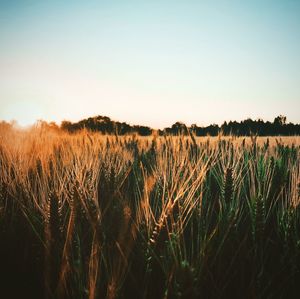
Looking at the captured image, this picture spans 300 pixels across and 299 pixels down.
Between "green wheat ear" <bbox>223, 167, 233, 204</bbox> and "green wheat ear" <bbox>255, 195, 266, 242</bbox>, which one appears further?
"green wheat ear" <bbox>223, 167, 233, 204</bbox>

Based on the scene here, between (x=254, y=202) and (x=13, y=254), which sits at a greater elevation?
(x=254, y=202)

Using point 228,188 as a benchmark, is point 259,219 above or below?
below

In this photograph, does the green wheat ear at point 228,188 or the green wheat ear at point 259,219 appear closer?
the green wheat ear at point 259,219

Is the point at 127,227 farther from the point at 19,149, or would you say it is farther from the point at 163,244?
the point at 19,149

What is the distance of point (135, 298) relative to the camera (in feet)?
3.63

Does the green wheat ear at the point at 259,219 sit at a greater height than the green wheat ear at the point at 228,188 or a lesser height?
lesser

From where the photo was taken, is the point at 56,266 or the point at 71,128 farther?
the point at 71,128

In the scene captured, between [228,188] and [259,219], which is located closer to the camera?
[259,219]

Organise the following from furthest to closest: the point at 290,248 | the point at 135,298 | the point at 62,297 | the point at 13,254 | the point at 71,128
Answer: the point at 71,128 < the point at 13,254 < the point at 290,248 < the point at 135,298 < the point at 62,297

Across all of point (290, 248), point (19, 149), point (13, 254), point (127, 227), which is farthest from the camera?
point (19, 149)

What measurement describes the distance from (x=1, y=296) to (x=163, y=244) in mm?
707

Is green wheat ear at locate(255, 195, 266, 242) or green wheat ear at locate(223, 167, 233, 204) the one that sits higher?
green wheat ear at locate(223, 167, 233, 204)

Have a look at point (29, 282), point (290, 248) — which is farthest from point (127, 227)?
point (290, 248)

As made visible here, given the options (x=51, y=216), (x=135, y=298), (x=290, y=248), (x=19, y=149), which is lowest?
(x=135, y=298)
